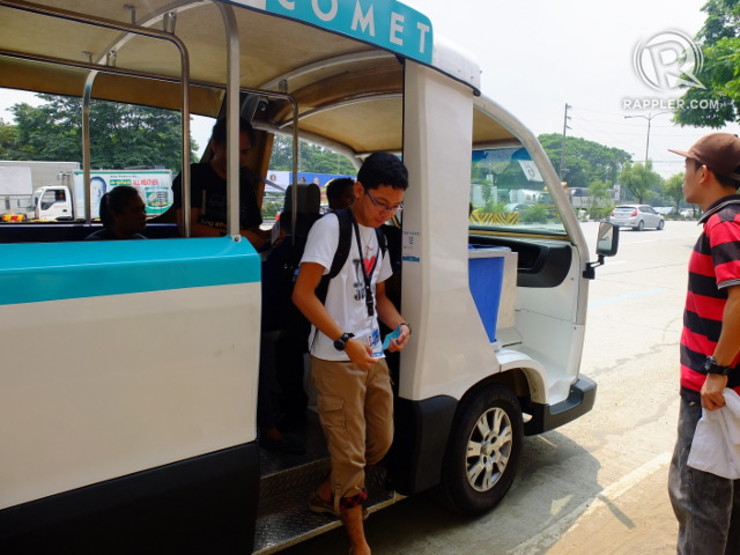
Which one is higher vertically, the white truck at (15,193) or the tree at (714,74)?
the tree at (714,74)

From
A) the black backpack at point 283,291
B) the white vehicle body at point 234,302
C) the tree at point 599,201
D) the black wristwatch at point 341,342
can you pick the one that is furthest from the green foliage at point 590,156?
the black wristwatch at point 341,342

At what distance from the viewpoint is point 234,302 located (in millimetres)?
1983

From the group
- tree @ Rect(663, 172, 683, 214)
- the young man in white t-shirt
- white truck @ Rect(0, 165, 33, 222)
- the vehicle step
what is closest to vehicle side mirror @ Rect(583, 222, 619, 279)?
the young man in white t-shirt

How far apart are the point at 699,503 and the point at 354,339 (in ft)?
4.87

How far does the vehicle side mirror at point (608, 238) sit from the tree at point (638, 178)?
212 feet

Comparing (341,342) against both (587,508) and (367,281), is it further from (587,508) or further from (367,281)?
(587,508)

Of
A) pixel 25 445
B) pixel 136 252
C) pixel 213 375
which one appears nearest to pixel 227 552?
pixel 213 375

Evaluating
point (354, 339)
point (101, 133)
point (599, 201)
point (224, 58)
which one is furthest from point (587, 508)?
point (599, 201)

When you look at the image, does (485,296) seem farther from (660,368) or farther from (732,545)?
(660,368)

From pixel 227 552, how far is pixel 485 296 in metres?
1.86

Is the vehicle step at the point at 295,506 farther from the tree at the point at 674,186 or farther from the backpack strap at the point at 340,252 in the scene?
the tree at the point at 674,186

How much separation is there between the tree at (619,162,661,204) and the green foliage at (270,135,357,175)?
64380 mm

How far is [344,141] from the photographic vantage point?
4.86m

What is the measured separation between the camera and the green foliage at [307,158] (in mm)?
4133
